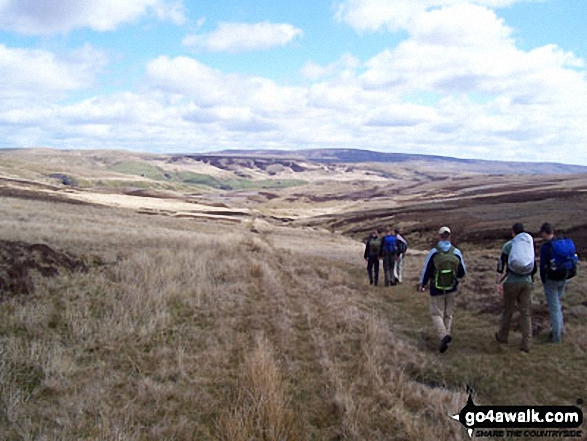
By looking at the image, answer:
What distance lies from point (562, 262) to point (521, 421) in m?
4.46

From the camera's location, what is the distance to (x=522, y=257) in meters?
8.62

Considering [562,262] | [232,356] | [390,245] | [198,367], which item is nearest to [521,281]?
[562,262]

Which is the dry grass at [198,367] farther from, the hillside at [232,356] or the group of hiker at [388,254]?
the group of hiker at [388,254]

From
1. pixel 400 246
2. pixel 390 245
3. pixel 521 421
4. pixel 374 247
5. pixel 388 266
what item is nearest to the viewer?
pixel 521 421

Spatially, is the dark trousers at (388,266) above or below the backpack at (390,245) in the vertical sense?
below

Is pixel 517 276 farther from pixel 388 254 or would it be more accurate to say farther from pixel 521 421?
pixel 388 254

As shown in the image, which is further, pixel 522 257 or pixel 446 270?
pixel 446 270

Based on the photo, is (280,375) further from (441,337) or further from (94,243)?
(94,243)

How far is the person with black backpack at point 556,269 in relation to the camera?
902 cm

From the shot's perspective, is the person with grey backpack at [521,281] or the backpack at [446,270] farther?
the backpack at [446,270]

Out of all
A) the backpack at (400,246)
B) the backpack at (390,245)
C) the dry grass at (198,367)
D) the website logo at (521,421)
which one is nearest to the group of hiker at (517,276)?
the dry grass at (198,367)

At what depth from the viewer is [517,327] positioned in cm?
1041

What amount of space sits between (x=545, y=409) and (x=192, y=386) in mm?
4877

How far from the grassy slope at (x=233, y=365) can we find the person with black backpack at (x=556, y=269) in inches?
19.2
